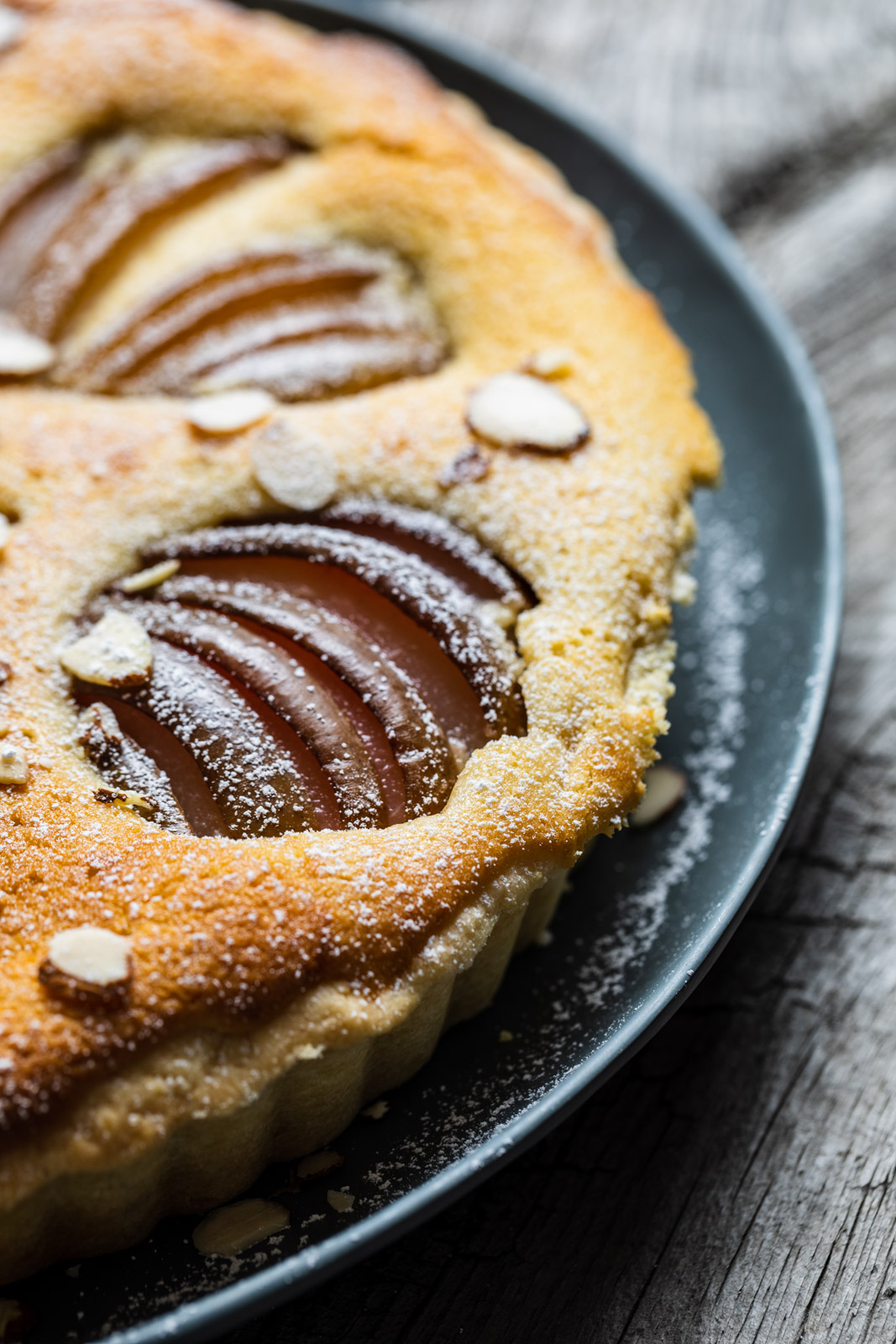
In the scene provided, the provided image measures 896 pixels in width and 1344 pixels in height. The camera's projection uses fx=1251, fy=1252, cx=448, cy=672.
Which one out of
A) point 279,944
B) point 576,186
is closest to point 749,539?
point 576,186

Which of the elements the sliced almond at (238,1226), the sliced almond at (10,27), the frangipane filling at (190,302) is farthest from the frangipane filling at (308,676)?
the sliced almond at (10,27)

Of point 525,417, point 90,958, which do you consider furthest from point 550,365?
point 90,958

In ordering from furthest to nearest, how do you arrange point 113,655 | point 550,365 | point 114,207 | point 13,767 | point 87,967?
point 114,207 → point 550,365 → point 113,655 → point 13,767 → point 87,967

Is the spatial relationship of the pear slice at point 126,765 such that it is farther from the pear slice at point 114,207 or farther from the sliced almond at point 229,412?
the pear slice at point 114,207

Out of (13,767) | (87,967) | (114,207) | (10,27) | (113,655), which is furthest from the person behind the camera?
(10,27)

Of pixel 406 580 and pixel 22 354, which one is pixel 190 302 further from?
pixel 406 580

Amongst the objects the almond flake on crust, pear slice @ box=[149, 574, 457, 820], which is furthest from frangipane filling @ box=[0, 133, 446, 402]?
the almond flake on crust
